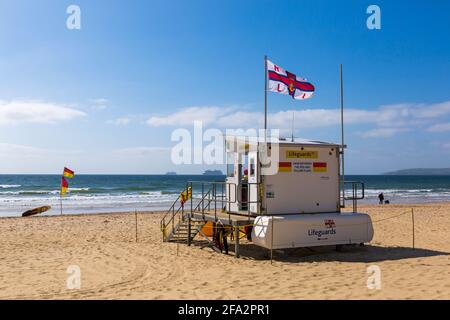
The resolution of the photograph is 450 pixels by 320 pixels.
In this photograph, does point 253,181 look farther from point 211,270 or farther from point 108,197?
point 108,197

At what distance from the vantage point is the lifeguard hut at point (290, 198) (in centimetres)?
1291

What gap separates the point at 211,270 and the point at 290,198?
360 cm

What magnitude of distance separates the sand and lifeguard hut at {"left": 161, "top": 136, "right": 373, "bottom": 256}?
0.69 metres

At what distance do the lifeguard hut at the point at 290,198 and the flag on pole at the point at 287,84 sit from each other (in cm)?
186

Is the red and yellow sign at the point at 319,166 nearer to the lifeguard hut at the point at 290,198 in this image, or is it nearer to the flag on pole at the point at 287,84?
the lifeguard hut at the point at 290,198

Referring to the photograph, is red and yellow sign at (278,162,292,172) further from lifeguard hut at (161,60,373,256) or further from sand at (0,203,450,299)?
sand at (0,203,450,299)

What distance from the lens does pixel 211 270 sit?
454 inches

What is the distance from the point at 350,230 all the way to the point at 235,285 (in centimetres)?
546

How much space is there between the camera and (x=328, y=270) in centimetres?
1108

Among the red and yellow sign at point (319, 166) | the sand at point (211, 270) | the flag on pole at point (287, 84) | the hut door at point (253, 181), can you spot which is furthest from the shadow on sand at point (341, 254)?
the flag on pole at point (287, 84)

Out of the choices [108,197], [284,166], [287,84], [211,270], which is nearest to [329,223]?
[284,166]
